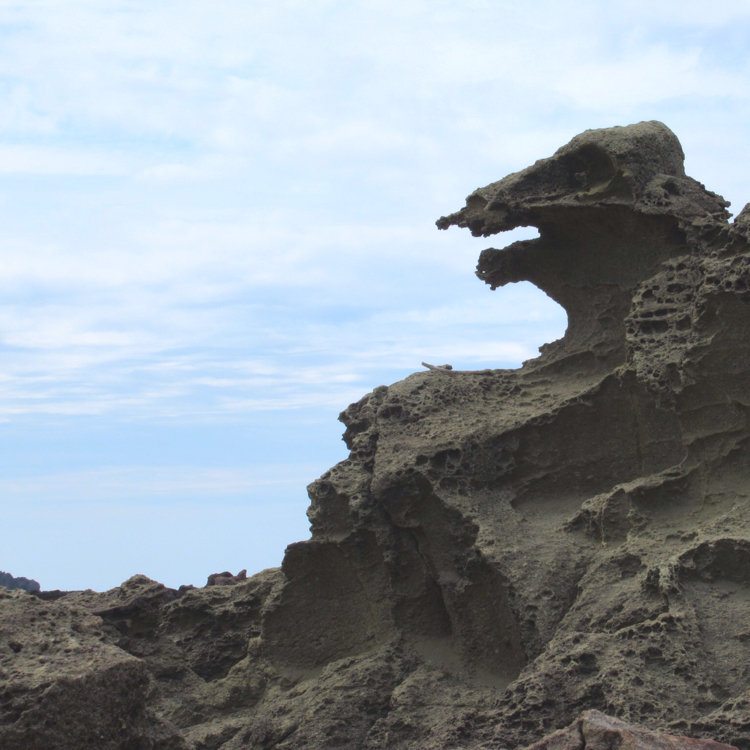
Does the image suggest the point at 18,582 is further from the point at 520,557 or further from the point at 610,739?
the point at 610,739

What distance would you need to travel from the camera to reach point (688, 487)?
24.3 ft

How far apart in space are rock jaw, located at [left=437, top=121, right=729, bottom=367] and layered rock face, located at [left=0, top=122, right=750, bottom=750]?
20 millimetres

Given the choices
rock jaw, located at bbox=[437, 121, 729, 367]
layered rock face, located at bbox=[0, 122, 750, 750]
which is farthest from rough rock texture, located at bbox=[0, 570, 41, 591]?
rock jaw, located at bbox=[437, 121, 729, 367]

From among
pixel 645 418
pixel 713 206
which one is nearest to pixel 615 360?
pixel 645 418

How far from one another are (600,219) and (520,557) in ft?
9.17

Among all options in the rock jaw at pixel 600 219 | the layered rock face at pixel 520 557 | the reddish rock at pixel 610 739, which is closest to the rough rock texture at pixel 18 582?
the layered rock face at pixel 520 557

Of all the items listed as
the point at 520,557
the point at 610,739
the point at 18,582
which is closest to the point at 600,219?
the point at 520,557

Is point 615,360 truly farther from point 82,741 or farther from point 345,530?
point 82,741

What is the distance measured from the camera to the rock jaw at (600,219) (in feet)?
27.0

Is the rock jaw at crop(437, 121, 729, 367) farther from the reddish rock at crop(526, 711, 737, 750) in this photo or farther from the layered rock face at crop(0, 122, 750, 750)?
the reddish rock at crop(526, 711, 737, 750)

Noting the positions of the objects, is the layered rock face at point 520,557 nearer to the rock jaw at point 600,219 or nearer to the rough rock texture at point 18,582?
the rock jaw at point 600,219

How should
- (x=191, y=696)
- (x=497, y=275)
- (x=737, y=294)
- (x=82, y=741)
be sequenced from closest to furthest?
1. (x=82, y=741)
2. (x=737, y=294)
3. (x=191, y=696)
4. (x=497, y=275)

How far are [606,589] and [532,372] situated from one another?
2.51m

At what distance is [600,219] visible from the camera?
8602mm
